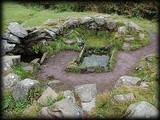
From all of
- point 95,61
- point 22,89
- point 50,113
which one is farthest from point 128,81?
point 22,89

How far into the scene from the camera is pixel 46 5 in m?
24.5

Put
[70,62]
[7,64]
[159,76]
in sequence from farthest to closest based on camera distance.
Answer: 1. [70,62]
2. [7,64]
3. [159,76]

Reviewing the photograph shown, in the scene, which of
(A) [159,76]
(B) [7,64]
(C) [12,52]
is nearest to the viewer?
(A) [159,76]

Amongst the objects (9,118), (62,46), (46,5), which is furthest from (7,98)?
(46,5)

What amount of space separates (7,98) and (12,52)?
4717 mm

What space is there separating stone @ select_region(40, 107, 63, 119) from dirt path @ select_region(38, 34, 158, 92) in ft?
8.28

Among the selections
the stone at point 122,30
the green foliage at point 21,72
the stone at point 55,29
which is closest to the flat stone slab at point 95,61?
the stone at point 122,30

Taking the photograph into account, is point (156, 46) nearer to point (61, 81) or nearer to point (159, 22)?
point (159, 22)

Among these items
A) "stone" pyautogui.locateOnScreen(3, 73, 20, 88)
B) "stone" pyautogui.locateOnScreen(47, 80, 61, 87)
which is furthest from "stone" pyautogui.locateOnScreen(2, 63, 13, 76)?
"stone" pyautogui.locateOnScreen(47, 80, 61, 87)

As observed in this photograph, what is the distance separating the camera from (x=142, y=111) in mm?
9297

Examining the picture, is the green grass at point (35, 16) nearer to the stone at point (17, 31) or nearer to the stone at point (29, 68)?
the stone at point (17, 31)

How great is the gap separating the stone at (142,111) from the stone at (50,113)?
6.98 feet

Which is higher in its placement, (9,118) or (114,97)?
(114,97)

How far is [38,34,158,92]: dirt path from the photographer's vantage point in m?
12.9
